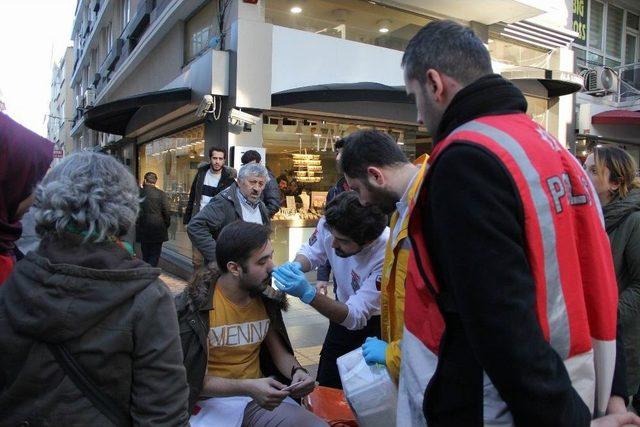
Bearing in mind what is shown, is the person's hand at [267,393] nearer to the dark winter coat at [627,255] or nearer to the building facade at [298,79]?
the dark winter coat at [627,255]

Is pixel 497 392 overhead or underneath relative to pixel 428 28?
underneath

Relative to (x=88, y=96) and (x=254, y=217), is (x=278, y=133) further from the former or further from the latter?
(x=88, y=96)

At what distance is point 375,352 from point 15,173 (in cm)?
157

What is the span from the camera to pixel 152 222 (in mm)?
8531

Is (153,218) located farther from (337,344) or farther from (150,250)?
(337,344)

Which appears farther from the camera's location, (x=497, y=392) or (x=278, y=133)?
(x=278, y=133)

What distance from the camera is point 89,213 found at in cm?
152

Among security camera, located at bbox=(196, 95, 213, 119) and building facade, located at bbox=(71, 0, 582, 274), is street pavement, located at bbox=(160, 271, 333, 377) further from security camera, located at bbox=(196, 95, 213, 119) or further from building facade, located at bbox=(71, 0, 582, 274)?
security camera, located at bbox=(196, 95, 213, 119)

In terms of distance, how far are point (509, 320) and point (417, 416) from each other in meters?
A: 0.48

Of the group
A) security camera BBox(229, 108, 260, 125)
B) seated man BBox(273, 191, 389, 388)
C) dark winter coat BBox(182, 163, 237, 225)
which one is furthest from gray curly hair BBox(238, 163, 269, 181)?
security camera BBox(229, 108, 260, 125)

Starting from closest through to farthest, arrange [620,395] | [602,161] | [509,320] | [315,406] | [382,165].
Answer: [509,320] → [620,395] → [382,165] → [315,406] → [602,161]

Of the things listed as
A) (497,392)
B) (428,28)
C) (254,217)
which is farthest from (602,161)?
(254,217)

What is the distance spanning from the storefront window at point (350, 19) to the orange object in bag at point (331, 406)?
730cm

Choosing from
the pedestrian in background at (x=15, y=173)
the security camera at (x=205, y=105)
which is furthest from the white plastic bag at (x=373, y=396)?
the security camera at (x=205, y=105)
